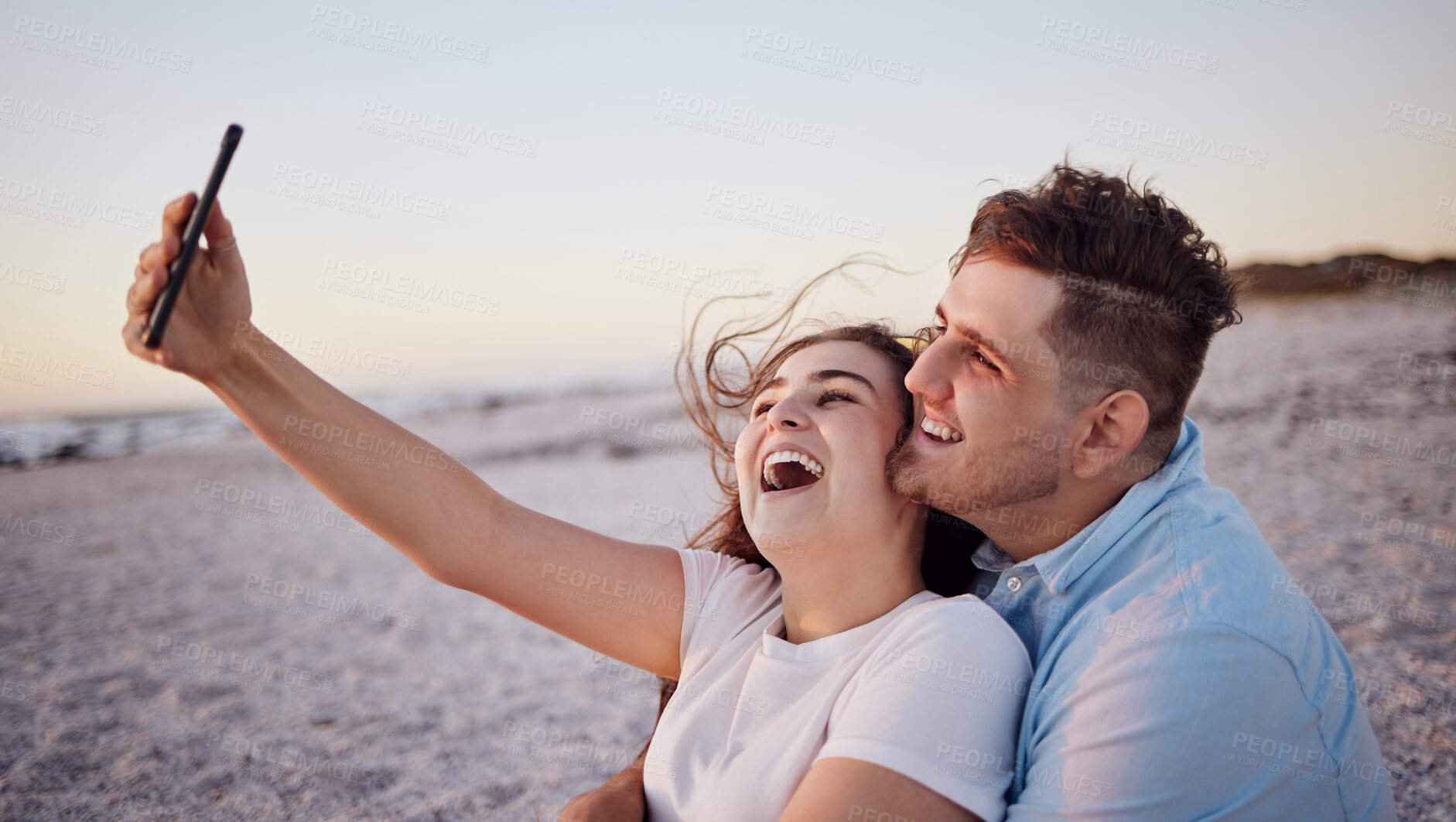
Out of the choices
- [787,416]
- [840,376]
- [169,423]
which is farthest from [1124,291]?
[169,423]

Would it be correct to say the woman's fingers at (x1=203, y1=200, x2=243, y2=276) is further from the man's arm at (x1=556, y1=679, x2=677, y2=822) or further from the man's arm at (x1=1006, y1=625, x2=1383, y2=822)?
the man's arm at (x1=1006, y1=625, x2=1383, y2=822)

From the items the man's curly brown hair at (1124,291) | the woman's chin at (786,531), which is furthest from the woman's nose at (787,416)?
the man's curly brown hair at (1124,291)

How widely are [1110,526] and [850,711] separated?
92 cm

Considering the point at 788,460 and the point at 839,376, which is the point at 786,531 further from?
the point at 839,376

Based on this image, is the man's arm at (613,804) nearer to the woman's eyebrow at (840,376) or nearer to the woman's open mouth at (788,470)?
the woman's open mouth at (788,470)

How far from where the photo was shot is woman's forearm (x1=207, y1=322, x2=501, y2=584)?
2.26 m

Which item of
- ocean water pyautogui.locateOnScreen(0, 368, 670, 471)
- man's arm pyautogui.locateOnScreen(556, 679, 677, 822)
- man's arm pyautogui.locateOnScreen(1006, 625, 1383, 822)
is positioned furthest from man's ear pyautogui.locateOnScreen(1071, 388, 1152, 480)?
ocean water pyautogui.locateOnScreen(0, 368, 670, 471)

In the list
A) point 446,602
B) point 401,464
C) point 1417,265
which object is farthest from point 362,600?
point 1417,265

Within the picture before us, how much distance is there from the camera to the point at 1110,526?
2.31 meters

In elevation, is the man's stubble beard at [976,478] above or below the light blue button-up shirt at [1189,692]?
above

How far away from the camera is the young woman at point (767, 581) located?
Answer: 189 cm

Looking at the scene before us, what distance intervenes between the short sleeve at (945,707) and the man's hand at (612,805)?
72 centimetres

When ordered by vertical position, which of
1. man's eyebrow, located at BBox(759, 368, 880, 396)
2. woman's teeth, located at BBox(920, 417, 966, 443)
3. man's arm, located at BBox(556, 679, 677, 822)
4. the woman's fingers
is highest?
the woman's fingers

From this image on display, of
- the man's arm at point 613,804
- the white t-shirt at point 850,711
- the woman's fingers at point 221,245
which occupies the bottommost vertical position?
the man's arm at point 613,804
